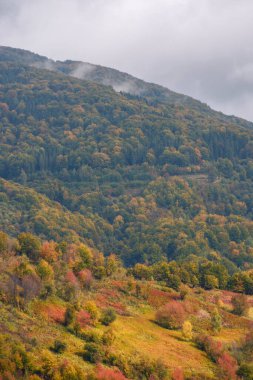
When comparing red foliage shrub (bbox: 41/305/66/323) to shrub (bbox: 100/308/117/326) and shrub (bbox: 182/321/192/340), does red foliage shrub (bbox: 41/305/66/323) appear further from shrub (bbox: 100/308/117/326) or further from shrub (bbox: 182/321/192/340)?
shrub (bbox: 182/321/192/340)

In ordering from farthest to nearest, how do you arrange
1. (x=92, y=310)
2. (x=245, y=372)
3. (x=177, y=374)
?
(x=92, y=310) → (x=245, y=372) → (x=177, y=374)

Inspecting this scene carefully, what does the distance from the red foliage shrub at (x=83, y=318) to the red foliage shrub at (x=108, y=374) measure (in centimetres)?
949

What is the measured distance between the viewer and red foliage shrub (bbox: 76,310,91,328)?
58581 millimetres

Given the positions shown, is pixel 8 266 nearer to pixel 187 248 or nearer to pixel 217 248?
pixel 187 248

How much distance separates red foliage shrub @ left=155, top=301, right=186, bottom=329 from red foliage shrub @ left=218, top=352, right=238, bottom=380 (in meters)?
10.3

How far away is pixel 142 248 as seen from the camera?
178000 millimetres

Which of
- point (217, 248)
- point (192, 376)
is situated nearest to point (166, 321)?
point (192, 376)

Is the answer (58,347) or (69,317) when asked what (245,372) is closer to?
(69,317)

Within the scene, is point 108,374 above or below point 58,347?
below

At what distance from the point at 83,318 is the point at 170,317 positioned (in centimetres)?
1315

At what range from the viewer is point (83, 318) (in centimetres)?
5975

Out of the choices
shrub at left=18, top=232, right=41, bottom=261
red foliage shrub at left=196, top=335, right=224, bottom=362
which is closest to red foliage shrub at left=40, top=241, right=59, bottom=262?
shrub at left=18, top=232, right=41, bottom=261

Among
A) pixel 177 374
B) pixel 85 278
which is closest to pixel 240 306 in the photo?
pixel 85 278

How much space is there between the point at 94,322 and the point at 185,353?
1037 cm
